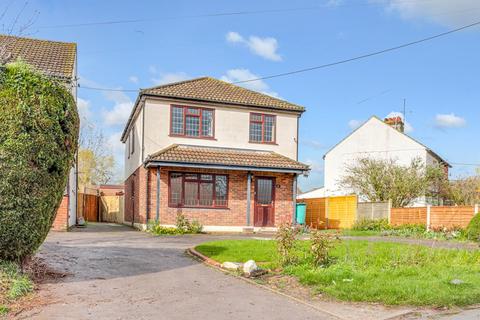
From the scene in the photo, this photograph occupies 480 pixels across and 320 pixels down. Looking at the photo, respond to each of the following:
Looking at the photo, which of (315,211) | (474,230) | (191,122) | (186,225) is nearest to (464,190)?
(315,211)

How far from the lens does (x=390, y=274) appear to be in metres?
8.66

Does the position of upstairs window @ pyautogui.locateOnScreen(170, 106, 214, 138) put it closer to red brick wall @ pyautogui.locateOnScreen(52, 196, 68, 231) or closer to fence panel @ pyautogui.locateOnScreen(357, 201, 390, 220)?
red brick wall @ pyautogui.locateOnScreen(52, 196, 68, 231)

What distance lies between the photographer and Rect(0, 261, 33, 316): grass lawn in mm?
6689

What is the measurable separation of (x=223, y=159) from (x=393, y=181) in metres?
10.9

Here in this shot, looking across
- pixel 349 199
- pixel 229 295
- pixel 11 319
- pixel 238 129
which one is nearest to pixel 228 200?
pixel 238 129

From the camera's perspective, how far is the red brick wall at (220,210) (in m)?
20.8

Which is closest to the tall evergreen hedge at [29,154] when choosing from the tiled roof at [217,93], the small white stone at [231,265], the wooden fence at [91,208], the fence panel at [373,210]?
the small white stone at [231,265]

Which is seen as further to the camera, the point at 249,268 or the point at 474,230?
the point at 474,230

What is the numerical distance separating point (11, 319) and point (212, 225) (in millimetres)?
15593

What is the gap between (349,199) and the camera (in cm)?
2586

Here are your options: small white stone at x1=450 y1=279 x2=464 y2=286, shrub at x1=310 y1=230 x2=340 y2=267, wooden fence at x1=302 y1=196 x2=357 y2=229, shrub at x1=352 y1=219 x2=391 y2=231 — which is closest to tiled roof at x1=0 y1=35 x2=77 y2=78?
shrub at x1=310 y1=230 x2=340 y2=267

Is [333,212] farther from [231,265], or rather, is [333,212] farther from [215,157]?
[231,265]

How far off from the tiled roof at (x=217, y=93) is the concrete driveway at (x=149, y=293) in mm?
11436

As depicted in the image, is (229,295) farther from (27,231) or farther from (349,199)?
(349,199)
